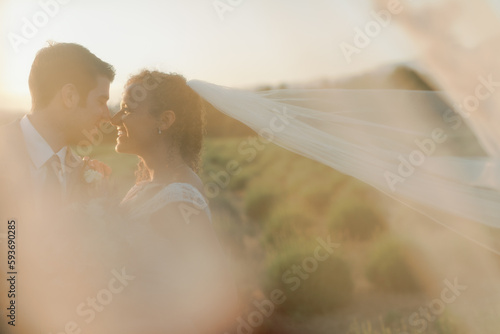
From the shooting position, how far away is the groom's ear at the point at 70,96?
289cm

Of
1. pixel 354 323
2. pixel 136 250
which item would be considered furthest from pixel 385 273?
pixel 136 250

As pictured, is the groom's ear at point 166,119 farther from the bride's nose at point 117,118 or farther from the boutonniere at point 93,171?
the boutonniere at point 93,171

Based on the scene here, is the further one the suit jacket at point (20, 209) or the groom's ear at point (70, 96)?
the groom's ear at point (70, 96)

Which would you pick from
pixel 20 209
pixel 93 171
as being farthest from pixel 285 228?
pixel 20 209

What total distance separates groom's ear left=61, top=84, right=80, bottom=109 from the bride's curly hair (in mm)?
356

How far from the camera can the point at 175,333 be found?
2.92 meters

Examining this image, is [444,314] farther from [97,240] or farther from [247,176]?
[247,176]

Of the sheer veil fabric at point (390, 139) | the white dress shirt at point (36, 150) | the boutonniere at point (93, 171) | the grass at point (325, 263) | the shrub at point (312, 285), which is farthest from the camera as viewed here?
the shrub at point (312, 285)

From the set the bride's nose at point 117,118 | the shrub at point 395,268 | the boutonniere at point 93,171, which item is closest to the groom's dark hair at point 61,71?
the bride's nose at point 117,118

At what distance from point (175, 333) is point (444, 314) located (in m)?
3.59

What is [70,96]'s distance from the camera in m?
2.91

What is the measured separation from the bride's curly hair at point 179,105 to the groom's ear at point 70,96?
1.17ft

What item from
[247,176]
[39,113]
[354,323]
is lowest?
[247,176]

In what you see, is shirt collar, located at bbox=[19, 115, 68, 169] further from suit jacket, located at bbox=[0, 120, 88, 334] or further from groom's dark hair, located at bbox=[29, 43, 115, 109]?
groom's dark hair, located at bbox=[29, 43, 115, 109]
